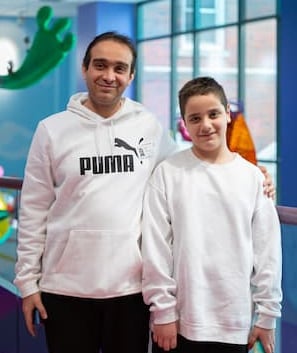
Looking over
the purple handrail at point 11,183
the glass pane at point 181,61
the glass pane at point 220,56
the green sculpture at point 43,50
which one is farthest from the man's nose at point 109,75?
the glass pane at point 181,61

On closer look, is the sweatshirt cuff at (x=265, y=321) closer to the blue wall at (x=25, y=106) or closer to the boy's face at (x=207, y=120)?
the boy's face at (x=207, y=120)

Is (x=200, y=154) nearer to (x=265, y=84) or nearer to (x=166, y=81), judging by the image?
(x=265, y=84)

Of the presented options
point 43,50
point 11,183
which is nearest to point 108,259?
point 11,183

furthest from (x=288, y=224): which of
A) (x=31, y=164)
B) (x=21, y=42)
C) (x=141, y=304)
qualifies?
(x=21, y=42)

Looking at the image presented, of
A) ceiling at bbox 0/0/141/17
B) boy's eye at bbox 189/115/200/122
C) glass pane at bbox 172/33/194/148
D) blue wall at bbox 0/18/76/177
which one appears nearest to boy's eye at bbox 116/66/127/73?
boy's eye at bbox 189/115/200/122

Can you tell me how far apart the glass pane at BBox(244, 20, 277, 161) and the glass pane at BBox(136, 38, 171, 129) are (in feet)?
4.93

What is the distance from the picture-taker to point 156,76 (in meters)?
9.37

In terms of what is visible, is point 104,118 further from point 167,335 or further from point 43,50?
point 43,50

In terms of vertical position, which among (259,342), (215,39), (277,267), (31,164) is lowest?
(259,342)

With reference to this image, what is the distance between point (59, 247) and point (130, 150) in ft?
0.97

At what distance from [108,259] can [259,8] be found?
21.4 ft

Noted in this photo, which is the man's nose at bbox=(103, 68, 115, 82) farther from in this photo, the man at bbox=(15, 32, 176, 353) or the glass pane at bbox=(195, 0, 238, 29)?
the glass pane at bbox=(195, 0, 238, 29)

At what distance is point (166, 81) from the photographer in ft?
30.3

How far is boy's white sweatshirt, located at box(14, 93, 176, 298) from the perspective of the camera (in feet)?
4.89
